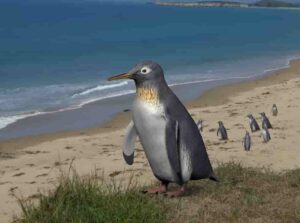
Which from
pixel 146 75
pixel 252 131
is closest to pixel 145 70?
pixel 146 75

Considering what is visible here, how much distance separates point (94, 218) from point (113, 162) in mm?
7152

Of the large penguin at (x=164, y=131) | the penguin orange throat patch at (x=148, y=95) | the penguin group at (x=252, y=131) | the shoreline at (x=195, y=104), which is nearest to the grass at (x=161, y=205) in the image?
the large penguin at (x=164, y=131)

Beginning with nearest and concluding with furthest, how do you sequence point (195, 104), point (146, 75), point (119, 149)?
point (146, 75) → point (119, 149) → point (195, 104)

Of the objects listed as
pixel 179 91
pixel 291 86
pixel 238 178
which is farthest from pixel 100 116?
pixel 238 178

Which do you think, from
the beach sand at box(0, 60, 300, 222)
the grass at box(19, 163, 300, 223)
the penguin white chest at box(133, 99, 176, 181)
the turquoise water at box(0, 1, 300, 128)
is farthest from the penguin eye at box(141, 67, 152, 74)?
A: the turquoise water at box(0, 1, 300, 128)

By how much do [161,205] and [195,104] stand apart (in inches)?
604

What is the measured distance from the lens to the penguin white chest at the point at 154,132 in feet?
22.5

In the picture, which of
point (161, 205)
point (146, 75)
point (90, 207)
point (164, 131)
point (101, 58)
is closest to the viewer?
point (90, 207)

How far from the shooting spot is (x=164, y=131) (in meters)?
6.86

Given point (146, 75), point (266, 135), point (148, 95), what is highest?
point (146, 75)

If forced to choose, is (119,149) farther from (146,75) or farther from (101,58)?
(101,58)

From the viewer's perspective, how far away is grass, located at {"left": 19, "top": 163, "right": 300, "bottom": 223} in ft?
20.1

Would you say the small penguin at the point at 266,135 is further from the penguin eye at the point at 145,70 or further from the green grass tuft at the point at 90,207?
the green grass tuft at the point at 90,207

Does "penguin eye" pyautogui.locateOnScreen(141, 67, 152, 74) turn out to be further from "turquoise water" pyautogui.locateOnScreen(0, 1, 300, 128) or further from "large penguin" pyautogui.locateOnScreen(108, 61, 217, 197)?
"turquoise water" pyautogui.locateOnScreen(0, 1, 300, 128)
